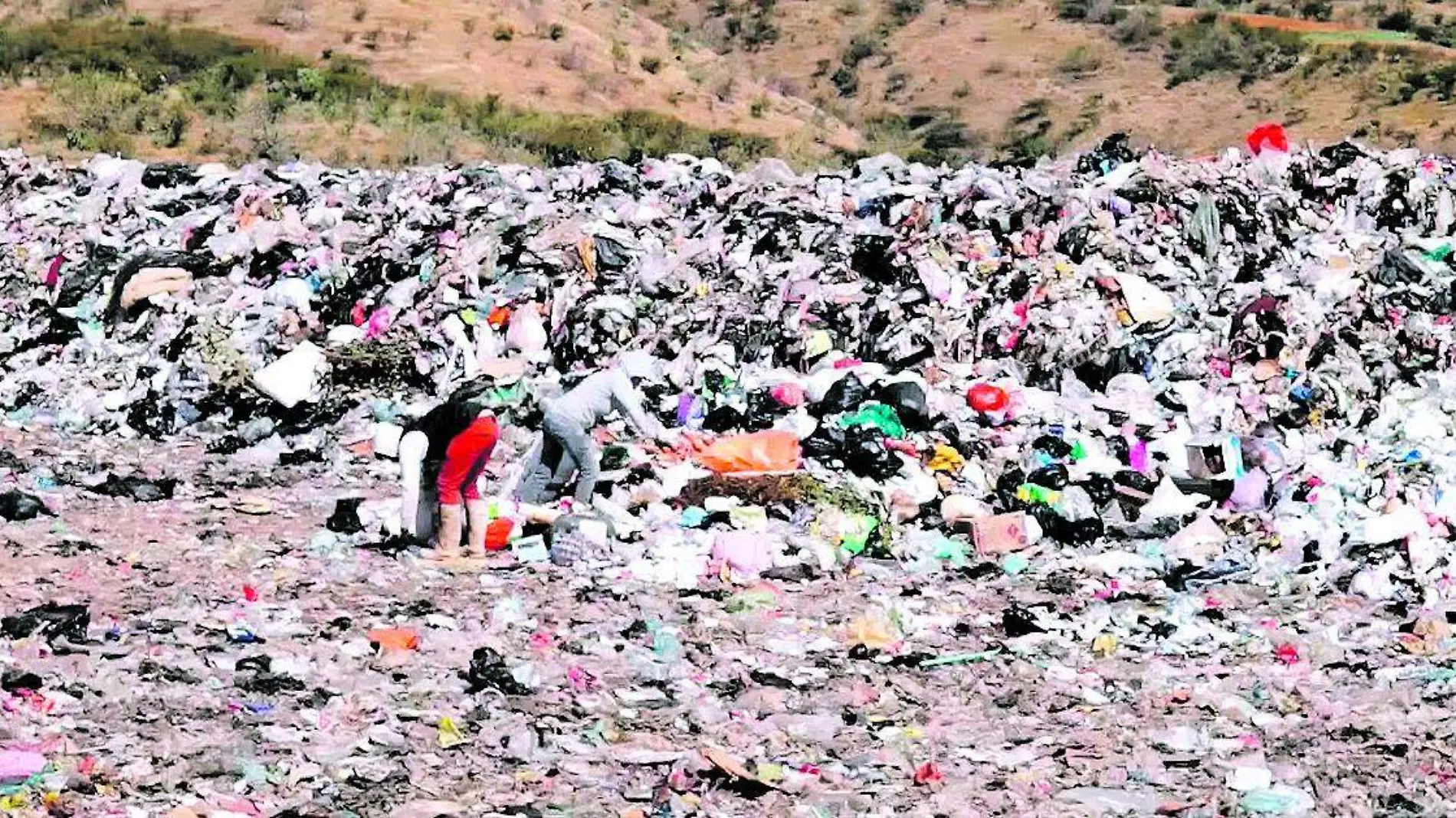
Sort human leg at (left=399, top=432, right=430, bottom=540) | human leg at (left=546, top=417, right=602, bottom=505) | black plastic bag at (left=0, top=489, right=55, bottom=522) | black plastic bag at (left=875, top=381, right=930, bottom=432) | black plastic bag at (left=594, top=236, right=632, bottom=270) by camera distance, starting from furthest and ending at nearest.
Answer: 1. black plastic bag at (left=594, top=236, right=632, bottom=270)
2. black plastic bag at (left=875, top=381, right=930, bottom=432)
3. black plastic bag at (left=0, top=489, right=55, bottom=522)
4. human leg at (left=546, top=417, right=602, bottom=505)
5. human leg at (left=399, top=432, right=430, bottom=540)

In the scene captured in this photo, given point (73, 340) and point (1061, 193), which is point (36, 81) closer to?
point (73, 340)

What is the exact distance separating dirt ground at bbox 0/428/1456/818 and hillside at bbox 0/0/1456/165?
425 inches

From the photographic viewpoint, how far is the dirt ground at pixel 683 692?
4828 mm

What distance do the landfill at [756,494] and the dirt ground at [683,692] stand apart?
20mm

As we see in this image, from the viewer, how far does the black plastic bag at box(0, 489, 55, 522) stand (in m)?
7.51

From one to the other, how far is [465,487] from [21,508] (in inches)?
91.2

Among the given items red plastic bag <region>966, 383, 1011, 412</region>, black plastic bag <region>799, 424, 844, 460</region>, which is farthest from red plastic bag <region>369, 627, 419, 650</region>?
red plastic bag <region>966, 383, 1011, 412</region>

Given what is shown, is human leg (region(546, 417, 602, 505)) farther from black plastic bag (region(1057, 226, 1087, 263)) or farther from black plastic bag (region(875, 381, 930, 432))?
black plastic bag (region(1057, 226, 1087, 263))

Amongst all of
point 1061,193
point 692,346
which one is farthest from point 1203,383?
point 692,346

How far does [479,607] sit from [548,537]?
2.57 ft

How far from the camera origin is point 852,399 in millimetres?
8680

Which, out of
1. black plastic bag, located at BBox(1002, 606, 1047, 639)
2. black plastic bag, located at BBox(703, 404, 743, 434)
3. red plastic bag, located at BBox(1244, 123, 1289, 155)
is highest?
red plastic bag, located at BBox(1244, 123, 1289, 155)

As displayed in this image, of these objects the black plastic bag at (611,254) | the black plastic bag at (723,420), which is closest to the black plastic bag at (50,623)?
the black plastic bag at (723,420)

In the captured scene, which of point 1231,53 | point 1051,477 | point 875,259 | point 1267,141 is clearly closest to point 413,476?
point 1051,477
